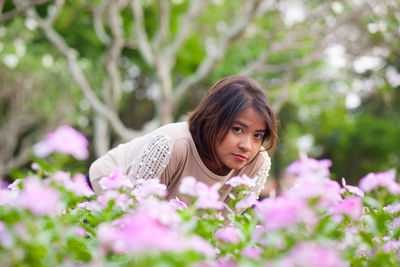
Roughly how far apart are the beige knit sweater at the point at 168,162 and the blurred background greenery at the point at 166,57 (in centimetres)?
37

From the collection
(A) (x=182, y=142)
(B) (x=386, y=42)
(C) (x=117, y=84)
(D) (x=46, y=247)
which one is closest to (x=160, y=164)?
(A) (x=182, y=142)

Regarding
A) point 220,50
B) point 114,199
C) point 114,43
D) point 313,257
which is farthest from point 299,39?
point 313,257

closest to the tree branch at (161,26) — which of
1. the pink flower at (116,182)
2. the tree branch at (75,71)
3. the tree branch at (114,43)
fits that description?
the tree branch at (114,43)

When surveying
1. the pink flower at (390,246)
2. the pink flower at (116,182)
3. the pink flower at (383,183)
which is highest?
the pink flower at (383,183)

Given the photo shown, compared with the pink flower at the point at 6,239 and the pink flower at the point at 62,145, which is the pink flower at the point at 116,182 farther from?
the pink flower at the point at 6,239

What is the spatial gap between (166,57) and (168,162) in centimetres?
566

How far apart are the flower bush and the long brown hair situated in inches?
28.5

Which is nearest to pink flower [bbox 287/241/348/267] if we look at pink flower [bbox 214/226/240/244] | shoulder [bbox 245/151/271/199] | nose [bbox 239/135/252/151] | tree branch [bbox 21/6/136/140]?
pink flower [bbox 214/226/240/244]

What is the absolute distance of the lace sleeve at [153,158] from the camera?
223cm

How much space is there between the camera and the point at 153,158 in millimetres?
2229

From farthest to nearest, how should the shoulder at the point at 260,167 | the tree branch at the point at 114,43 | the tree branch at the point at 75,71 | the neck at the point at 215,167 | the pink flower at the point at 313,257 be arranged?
the tree branch at the point at 75,71 < the tree branch at the point at 114,43 < the shoulder at the point at 260,167 < the neck at the point at 215,167 < the pink flower at the point at 313,257

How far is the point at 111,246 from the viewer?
991mm

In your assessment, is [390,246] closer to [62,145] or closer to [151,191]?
[151,191]

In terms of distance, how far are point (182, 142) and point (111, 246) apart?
1.40 metres
